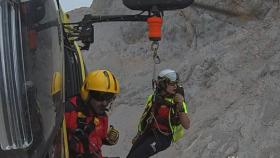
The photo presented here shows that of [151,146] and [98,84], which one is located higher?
[98,84]

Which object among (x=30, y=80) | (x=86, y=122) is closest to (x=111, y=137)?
(x=86, y=122)

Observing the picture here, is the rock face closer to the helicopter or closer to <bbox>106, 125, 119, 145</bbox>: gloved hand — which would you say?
<bbox>106, 125, 119, 145</bbox>: gloved hand

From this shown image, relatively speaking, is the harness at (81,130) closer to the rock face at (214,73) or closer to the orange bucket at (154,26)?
the orange bucket at (154,26)

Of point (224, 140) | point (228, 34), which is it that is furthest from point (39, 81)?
point (228, 34)

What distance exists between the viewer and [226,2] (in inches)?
531

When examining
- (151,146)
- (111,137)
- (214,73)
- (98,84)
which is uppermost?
(98,84)

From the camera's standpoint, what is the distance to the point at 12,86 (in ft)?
6.06

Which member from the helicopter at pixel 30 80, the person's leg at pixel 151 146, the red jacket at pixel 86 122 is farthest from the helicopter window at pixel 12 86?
the person's leg at pixel 151 146

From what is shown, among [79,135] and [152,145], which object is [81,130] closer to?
[79,135]

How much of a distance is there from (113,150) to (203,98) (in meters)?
2.25

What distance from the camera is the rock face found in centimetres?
973

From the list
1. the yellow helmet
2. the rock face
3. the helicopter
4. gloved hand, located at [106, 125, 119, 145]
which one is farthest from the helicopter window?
the rock face

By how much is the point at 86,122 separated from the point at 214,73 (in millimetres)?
8803

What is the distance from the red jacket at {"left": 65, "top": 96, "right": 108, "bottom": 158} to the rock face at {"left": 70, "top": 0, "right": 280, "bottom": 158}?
19.2 ft
